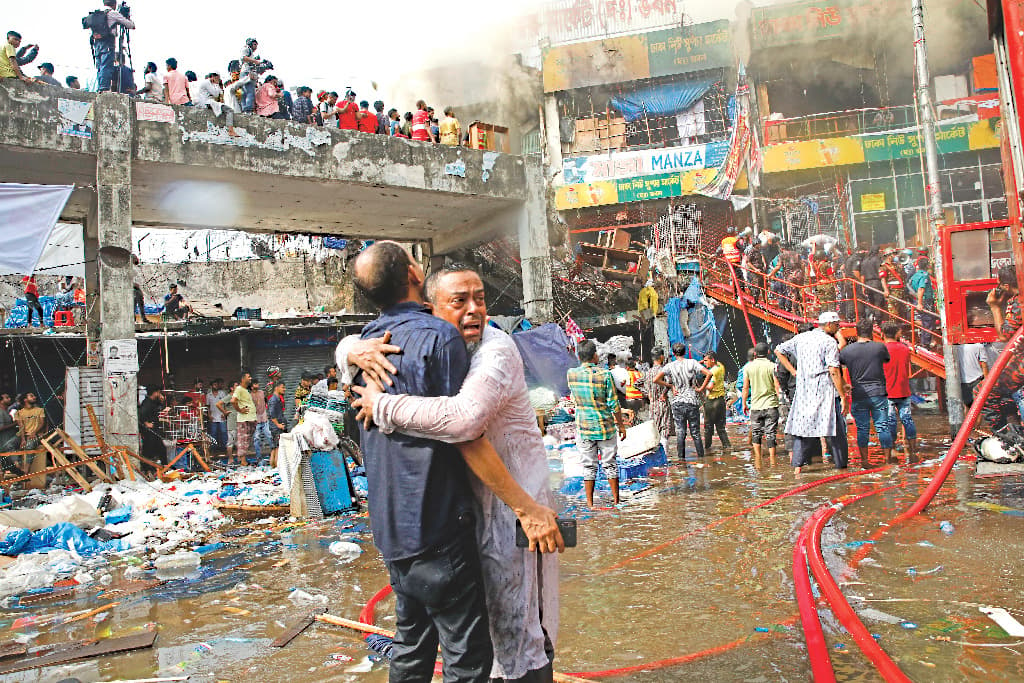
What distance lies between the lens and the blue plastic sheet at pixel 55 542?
5.86m

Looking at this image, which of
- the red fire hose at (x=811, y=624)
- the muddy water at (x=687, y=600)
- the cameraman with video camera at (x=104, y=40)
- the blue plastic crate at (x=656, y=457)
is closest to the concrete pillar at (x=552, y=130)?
the cameraman with video camera at (x=104, y=40)

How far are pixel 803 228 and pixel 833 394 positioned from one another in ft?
65.4

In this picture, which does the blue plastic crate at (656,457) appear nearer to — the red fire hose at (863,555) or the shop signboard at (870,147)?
the red fire hose at (863,555)

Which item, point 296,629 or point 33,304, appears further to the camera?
point 33,304

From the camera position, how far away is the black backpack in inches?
411

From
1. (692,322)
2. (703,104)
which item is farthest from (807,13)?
(692,322)

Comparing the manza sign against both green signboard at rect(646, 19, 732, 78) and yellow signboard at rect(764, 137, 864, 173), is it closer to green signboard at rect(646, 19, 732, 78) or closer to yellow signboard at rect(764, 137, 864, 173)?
yellow signboard at rect(764, 137, 864, 173)

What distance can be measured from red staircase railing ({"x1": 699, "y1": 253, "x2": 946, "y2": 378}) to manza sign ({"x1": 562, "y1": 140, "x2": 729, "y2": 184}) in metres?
6.48

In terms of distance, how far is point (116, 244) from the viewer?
10.0 metres

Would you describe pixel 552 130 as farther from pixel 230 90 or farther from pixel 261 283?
pixel 230 90

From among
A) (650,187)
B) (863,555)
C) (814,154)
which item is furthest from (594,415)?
(814,154)

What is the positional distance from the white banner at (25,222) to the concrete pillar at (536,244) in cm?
794

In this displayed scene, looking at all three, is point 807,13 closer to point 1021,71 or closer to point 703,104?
point 703,104

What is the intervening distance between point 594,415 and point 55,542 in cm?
505
